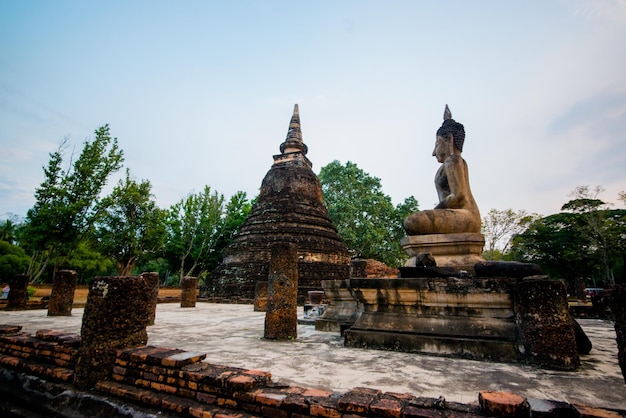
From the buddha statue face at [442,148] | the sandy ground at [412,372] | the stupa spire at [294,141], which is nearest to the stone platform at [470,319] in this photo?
the sandy ground at [412,372]

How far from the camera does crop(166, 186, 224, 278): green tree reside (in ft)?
90.6

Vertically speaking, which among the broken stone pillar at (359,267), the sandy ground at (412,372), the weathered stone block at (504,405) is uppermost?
the broken stone pillar at (359,267)

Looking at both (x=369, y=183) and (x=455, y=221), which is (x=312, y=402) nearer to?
(x=455, y=221)

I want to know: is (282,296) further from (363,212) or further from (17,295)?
(363,212)

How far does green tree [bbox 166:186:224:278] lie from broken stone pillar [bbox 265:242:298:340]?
23.5 metres

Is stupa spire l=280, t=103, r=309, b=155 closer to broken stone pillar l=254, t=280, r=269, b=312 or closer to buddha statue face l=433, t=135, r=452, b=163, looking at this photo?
broken stone pillar l=254, t=280, r=269, b=312

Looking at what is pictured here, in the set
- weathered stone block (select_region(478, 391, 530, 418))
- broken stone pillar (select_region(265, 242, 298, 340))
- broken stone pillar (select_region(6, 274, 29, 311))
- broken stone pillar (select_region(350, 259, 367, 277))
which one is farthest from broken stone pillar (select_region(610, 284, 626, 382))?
broken stone pillar (select_region(6, 274, 29, 311))

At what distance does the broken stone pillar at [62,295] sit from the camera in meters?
8.17

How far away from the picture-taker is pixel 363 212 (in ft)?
88.5

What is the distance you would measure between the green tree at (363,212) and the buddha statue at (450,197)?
19.0 m

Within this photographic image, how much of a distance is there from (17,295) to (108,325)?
9.87 metres

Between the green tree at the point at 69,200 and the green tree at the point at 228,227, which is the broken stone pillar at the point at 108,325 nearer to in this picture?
the green tree at the point at 69,200

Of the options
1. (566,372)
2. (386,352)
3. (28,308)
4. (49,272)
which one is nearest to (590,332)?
(566,372)

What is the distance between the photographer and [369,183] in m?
29.0
